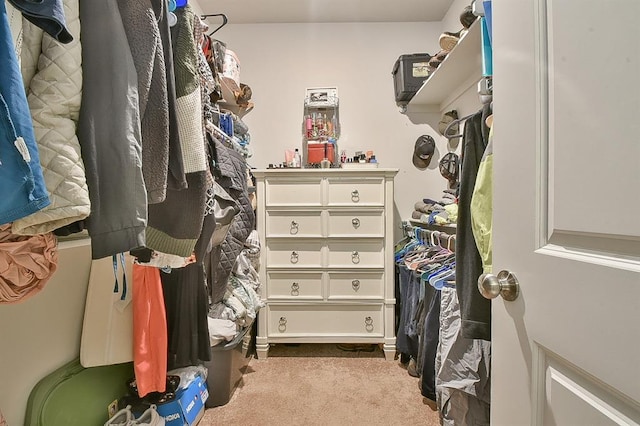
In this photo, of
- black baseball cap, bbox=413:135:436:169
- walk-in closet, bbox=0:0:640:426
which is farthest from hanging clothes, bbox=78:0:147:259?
black baseball cap, bbox=413:135:436:169

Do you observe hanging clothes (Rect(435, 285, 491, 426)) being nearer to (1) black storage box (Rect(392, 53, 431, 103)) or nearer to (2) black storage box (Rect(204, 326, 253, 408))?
(2) black storage box (Rect(204, 326, 253, 408))

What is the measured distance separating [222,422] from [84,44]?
1666 millimetres

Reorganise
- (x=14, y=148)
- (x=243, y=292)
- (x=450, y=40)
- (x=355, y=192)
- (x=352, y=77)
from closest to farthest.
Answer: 1. (x=14, y=148)
2. (x=450, y=40)
3. (x=243, y=292)
4. (x=355, y=192)
5. (x=352, y=77)

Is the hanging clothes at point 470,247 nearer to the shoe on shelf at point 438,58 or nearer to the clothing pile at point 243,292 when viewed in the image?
the shoe on shelf at point 438,58

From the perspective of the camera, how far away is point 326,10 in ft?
7.69

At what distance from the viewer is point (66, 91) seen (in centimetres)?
50

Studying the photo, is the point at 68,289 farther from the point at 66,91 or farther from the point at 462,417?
the point at 462,417

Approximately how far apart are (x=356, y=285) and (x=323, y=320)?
13.3 inches

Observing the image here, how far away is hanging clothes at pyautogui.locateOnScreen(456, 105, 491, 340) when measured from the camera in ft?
3.07

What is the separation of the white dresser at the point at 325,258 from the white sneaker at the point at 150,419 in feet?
3.11

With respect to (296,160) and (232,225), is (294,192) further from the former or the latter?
(232,225)

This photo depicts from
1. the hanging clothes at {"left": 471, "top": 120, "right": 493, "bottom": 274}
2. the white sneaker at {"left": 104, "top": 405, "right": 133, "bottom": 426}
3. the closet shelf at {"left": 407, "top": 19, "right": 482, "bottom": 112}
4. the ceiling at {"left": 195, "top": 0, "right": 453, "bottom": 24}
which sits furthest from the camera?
the ceiling at {"left": 195, "top": 0, "right": 453, "bottom": 24}

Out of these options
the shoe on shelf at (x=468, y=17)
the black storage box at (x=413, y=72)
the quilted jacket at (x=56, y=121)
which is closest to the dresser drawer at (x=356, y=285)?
the black storage box at (x=413, y=72)

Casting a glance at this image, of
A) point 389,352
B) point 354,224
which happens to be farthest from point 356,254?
point 389,352
